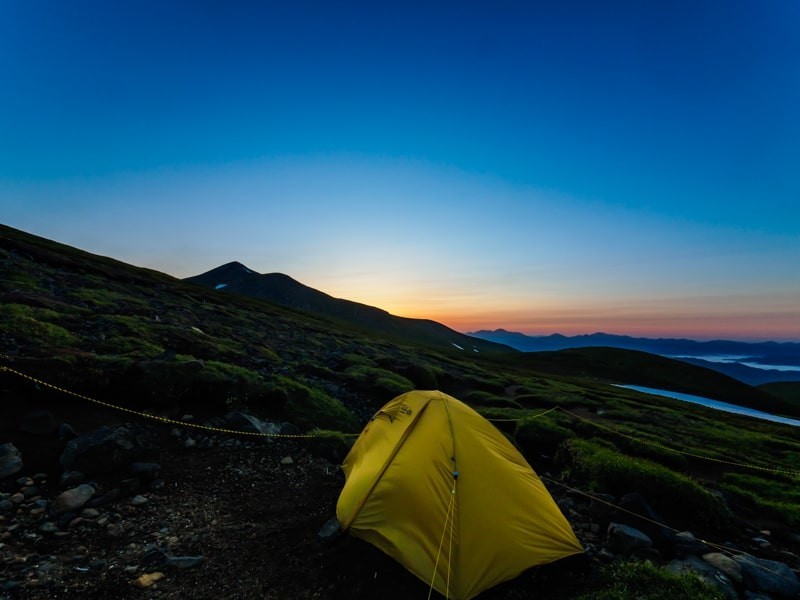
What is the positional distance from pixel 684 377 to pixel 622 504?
141 metres

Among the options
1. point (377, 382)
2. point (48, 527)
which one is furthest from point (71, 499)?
point (377, 382)

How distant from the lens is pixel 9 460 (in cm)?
820

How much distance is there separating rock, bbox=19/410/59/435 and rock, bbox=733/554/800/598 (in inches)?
645

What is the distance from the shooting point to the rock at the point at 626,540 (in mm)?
8508

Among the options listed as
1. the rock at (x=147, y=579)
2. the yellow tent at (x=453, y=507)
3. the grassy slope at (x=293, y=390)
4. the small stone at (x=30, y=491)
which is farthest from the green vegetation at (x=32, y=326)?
the yellow tent at (x=453, y=507)

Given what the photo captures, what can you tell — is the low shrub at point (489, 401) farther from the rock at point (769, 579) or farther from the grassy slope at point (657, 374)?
the grassy slope at point (657, 374)

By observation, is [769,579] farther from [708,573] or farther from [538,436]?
[538,436]

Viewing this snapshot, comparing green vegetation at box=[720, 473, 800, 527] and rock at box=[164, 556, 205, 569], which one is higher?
→ rock at box=[164, 556, 205, 569]

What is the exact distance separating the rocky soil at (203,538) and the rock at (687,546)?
4 centimetres

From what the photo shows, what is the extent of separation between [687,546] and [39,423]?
16140mm

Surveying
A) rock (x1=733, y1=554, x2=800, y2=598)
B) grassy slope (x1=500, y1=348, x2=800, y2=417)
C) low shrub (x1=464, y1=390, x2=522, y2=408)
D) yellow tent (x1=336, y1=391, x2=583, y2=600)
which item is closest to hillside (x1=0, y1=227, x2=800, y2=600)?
rock (x1=733, y1=554, x2=800, y2=598)

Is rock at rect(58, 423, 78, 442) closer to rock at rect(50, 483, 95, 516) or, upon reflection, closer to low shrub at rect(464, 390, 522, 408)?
rock at rect(50, 483, 95, 516)

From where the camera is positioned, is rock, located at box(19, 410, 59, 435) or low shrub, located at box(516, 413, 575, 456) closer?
rock, located at box(19, 410, 59, 435)

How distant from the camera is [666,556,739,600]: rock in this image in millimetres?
7173
